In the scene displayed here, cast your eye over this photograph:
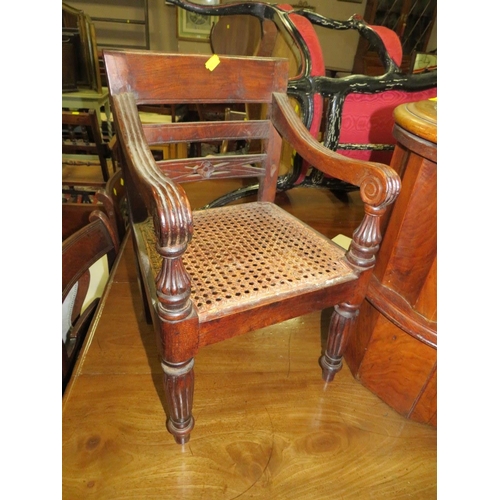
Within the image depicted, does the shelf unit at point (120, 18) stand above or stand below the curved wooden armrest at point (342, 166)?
above

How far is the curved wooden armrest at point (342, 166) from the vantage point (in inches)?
28.9

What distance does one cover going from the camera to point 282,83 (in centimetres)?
106

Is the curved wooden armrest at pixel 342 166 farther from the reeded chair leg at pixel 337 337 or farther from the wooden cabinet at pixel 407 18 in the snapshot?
the wooden cabinet at pixel 407 18

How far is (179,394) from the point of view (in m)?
0.74

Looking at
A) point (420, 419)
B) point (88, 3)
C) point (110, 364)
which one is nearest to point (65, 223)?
point (110, 364)

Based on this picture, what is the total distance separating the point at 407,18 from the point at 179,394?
4.92 meters

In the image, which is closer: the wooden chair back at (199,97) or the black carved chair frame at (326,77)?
the wooden chair back at (199,97)

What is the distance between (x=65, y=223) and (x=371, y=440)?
59.9 inches

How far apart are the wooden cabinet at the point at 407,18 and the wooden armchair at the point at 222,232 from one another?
4063mm

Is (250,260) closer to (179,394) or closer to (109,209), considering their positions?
(179,394)

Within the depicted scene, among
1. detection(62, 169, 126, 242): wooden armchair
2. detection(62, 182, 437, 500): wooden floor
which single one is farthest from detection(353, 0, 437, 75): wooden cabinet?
detection(62, 182, 437, 500): wooden floor

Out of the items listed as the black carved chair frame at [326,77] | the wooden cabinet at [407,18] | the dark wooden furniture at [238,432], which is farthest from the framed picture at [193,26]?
the dark wooden furniture at [238,432]

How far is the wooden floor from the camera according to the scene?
2.67ft

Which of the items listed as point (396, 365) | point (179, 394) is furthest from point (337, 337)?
point (179, 394)
